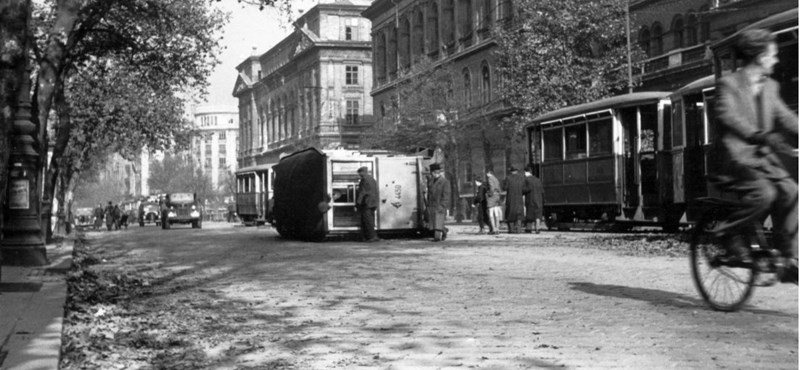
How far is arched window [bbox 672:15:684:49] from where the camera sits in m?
40.8

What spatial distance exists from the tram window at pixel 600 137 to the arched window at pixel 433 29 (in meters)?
41.2

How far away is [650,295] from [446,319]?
2203mm

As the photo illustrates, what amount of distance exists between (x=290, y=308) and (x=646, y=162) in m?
14.9

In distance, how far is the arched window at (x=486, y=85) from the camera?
55.0m

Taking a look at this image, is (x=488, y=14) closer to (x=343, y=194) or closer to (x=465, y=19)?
(x=465, y=19)

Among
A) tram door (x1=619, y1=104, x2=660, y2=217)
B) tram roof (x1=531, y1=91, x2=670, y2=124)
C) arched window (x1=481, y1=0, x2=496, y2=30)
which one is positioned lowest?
tram door (x1=619, y1=104, x2=660, y2=217)

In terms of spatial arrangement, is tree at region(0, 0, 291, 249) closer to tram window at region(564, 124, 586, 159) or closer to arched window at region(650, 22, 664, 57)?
tram window at region(564, 124, 586, 159)

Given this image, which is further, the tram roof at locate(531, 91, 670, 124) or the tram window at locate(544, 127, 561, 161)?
the tram window at locate(544, 127, 561, 161)

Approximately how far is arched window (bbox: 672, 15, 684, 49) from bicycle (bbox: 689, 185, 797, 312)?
112ft

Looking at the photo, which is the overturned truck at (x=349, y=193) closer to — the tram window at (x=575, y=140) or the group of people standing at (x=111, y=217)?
the tram window at (x=575, y=140)

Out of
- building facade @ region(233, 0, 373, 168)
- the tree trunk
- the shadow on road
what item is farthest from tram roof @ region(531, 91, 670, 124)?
building facade @ region(233, 0, 373, 168)

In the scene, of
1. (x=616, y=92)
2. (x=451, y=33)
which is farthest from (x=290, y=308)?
(x=451, y=33)

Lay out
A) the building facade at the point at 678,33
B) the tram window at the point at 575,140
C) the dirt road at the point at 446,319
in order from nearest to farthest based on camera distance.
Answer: the dirt road at the point at 446,319, the tram window at the point at 575,140, the building facade at the point at 678,33

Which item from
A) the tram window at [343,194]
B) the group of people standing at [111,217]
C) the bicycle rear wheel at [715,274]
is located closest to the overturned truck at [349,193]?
the tram window at [343,194]
